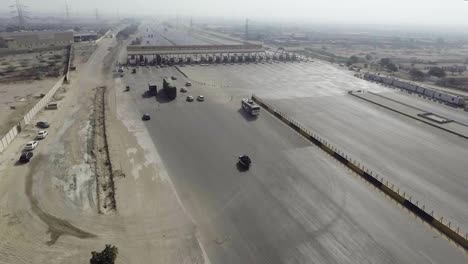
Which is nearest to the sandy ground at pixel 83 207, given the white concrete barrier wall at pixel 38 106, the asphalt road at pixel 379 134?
the white concrete barrier wall at pixel 38 106

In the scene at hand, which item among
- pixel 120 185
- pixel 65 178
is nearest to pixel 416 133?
pixel 120 185

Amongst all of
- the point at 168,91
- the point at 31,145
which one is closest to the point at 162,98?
the point at 168,91

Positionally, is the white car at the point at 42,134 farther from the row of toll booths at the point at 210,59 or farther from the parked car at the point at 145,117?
the row of toll booths at the point at 210,59

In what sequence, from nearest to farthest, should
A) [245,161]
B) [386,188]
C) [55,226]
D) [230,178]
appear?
1. [55,226]
2. [386,188]
3. [230,178]
4. [245,161]

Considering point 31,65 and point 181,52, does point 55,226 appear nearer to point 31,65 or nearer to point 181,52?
point 181,52

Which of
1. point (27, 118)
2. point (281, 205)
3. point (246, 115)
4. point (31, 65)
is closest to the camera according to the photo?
point (281, 205)

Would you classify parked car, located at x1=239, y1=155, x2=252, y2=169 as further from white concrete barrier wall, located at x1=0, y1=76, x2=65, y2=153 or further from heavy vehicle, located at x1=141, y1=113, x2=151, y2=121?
white concrete barrier wall, located at x1=0, y1=76, x2=65, y2=153
